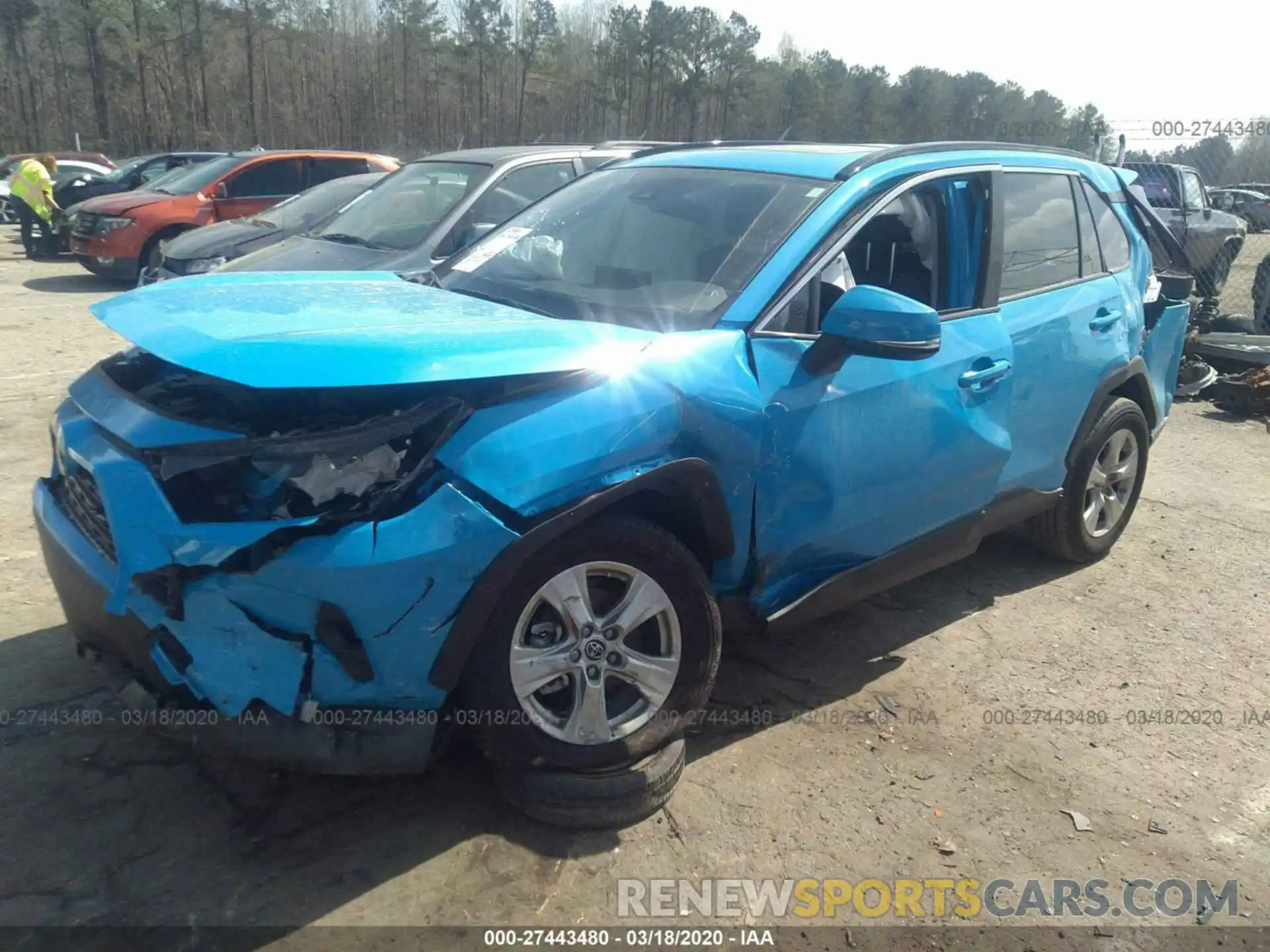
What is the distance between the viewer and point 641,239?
3434 millimetres

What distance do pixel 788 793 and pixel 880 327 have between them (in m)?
1.45

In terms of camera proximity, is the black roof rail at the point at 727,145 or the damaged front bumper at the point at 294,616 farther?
the black roof rail at the point at 727,145

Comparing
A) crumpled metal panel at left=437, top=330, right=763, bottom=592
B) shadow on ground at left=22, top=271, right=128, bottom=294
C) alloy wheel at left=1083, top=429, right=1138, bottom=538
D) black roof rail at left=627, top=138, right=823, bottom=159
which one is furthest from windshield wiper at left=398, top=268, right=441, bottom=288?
shadow on ground at left=22, top=271, right=128, bottom=294

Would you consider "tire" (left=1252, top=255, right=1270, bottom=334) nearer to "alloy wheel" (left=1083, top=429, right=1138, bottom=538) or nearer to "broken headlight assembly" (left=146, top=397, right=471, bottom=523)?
"alloy wheel" (left=1083, top=429, right=1138, bottom=538)

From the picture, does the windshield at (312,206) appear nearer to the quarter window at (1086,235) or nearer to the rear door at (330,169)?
the rear door at (330,169)

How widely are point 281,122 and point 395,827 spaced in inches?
2246

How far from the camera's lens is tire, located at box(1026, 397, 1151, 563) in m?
4.46

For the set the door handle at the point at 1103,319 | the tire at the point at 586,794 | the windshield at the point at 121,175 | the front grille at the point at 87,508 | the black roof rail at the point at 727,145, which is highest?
the black roof rail at the point at 727,145

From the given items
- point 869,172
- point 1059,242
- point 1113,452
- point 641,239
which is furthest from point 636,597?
point 1113,452

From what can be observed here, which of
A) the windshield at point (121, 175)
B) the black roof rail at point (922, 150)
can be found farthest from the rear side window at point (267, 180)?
the black roof rail at point (922, 150)

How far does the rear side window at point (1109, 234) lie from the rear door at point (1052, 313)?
1 centimetres

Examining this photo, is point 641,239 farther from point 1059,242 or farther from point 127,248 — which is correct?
point 127,248

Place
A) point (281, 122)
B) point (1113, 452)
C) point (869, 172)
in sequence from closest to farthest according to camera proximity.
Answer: point (869, 172) → point (1113, 452) → point (281, 122)

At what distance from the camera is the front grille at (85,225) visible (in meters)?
12.1
